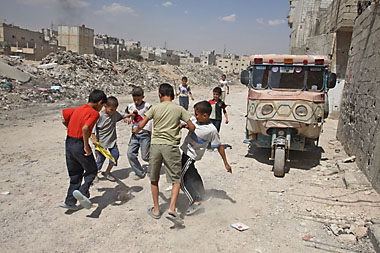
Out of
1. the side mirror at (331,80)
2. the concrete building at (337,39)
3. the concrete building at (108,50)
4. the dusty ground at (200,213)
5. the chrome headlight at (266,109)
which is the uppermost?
the concrete building at (108,50)

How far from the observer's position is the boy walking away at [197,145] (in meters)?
3.65

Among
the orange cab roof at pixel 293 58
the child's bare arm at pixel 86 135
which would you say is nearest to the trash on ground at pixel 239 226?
the child's bare arm at pixel 86 135

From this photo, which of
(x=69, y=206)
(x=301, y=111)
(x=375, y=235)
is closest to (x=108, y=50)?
(x=301, y=111)

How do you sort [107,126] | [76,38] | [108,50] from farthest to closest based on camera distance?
[108,50]
[76,38]
[107,126]

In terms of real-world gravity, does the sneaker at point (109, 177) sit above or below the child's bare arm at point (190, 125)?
below

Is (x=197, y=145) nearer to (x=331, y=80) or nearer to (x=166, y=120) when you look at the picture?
(x=166, y=120)

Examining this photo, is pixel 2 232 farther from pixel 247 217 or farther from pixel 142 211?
pixel 247 217

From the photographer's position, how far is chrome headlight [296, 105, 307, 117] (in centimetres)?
534

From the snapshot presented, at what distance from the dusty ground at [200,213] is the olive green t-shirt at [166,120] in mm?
1054

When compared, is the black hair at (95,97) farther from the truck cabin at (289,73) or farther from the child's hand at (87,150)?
the truck cabin at (289,73)

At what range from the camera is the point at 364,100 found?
243 inches

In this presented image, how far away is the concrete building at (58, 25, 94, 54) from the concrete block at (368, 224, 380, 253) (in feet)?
159

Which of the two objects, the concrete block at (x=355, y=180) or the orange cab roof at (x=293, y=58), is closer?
the concrete block at (x=355, y=180)

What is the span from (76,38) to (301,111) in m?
46.8
